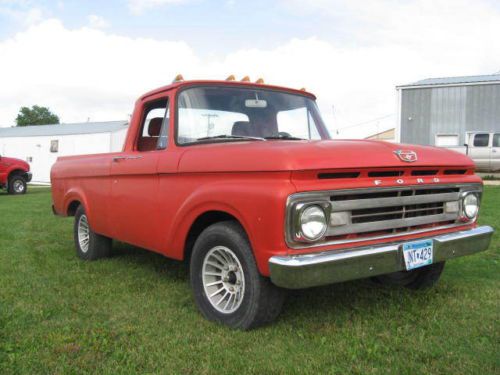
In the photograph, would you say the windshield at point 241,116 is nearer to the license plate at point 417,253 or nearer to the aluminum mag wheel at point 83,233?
the license plate at point 417,253

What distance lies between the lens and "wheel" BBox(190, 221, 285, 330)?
128 inches

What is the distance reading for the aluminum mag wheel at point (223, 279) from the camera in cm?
347

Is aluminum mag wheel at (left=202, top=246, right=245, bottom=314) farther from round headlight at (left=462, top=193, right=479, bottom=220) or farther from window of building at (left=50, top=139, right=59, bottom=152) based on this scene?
window of building at (left=50, top=139, right=59, bottom=152)

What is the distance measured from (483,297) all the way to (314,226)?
202cm

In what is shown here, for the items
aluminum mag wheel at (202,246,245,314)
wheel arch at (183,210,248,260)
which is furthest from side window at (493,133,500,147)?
aluminum mag wheel at (202,246,245,314)

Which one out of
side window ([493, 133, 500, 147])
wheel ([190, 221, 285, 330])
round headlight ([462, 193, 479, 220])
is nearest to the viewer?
wheel ([190, 221, 285, 330])

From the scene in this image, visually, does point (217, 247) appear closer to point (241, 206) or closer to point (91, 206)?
point (241, 206)

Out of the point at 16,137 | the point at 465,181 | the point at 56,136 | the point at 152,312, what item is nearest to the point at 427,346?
the point at 465,181

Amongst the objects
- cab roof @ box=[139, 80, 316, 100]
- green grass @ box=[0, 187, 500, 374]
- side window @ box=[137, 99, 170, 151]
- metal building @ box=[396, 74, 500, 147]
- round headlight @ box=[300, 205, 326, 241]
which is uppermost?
metal building @ box=[396, 74, 500, 147]

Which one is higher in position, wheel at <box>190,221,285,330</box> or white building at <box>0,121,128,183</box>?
white building at <box>0,121,128,183</box>

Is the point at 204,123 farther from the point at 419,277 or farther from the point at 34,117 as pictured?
the point at 34,117

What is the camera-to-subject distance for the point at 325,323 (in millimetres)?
3578

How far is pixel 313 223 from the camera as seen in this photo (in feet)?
9.91

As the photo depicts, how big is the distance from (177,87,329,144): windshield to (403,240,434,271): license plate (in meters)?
1.49
